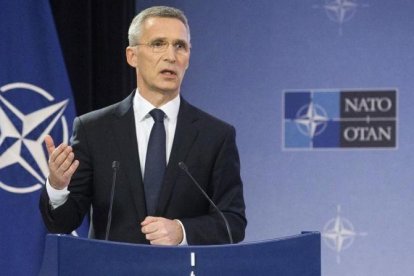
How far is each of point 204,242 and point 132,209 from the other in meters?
0.24

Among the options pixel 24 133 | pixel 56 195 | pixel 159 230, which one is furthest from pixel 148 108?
pixel 24 133

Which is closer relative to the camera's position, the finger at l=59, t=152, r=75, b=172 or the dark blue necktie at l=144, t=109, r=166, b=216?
the finger at l=59, t=152, r=75, b=172

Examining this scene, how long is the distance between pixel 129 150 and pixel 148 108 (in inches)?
5.1

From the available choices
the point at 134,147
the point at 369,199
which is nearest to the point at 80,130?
the point at 134,147

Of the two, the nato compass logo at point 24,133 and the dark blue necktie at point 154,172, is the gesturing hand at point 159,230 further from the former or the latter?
the nato compass logo at point 24,133

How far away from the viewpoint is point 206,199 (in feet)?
8.07

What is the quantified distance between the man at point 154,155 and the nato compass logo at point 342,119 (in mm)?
1624

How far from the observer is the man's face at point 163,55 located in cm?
246

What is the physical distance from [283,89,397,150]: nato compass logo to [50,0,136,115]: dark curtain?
0.79 meters

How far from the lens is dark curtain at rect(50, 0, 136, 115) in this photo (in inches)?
163

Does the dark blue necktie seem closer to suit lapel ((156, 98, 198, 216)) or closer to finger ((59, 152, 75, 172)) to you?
suit lapel ((156, 98, 198, 216))

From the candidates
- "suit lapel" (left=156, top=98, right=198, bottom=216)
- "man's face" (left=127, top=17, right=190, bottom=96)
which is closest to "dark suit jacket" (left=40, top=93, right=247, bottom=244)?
"suit lapel" (left=156, top=98, right=198, bottom=216)

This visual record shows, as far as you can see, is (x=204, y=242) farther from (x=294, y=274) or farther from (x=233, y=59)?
(x=233, y=59)

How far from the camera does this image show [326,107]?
412cm
